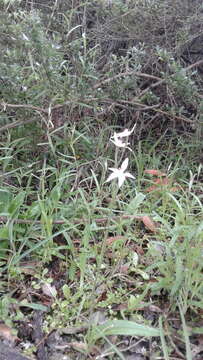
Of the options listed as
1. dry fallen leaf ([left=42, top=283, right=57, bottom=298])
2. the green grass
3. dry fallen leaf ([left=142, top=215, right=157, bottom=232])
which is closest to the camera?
the green grass

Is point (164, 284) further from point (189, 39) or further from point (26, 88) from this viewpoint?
point (189, 39)

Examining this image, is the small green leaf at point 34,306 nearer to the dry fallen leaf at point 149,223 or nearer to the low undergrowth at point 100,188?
the low undergrowth at point 100,188

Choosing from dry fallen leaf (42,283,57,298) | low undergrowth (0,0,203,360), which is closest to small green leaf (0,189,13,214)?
low undergrowth (0,0,203,360)

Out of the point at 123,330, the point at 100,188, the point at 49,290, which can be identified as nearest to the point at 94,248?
the point at 49,290

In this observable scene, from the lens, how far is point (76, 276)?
2025 mm

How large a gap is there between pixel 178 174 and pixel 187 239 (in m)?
0.98

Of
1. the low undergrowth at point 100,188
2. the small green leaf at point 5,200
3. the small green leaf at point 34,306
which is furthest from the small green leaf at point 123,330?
the small green leaf at point 5,200

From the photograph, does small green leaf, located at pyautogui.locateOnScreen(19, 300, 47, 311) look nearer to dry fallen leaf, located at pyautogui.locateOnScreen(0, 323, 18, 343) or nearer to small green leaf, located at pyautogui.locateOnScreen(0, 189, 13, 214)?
dry fallen leaf, located at pyautogui.locateOnScreen(0, 323, 18, 343)

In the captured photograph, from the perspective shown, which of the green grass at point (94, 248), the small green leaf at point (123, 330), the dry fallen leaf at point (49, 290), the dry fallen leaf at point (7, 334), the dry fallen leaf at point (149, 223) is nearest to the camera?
the small green leaf at point (123, 330)

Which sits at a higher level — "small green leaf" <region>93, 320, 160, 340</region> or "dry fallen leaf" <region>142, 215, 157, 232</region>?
"small green leaf" <region>93, 320, 160, 340</region>

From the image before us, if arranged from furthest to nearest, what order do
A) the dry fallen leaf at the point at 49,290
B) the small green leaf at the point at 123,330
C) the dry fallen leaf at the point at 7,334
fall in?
the dry fallen leaf at the point at 49,290 → the dry fallen leaf at the point at 7,334 → the small green leaf at the point at 123,330

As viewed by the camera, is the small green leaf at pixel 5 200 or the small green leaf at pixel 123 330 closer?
the small green leaf at pixel 123 330

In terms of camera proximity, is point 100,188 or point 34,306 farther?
point 100,188

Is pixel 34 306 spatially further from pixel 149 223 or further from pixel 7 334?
pixel 149 223
